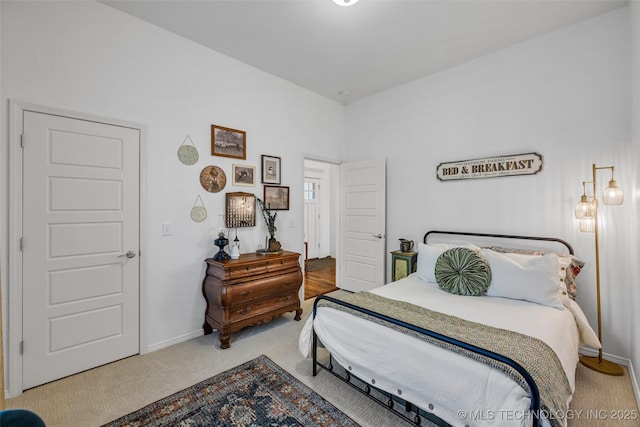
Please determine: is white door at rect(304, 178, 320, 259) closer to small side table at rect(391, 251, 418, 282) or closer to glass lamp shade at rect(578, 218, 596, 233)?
small side table at rect(391, 251, 418, 282)

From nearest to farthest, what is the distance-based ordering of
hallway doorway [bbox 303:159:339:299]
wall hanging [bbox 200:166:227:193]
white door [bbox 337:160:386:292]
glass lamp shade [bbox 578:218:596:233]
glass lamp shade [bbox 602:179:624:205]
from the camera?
glass lamp shade [bbox 602:179:624:205] → glass lamp shade [bbox 578:218:596:233] → wall hanging [bbox 200:166:227:193] → white door [bbox 337:160:386:292] → hallway doorway [bbox 303:159:339:299]

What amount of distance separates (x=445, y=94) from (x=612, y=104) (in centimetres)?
161

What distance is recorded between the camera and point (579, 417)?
75.9 inches

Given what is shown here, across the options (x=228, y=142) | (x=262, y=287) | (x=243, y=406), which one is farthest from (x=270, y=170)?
(x=243, y=406)

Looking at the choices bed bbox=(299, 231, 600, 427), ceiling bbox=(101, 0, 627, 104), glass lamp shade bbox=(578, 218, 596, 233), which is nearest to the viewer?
bed bbox=(299, 231, 600, 427)

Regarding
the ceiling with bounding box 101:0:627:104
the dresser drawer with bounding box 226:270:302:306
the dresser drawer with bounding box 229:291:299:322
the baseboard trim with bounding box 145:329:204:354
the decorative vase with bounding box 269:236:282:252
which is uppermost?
the ceiling with bounding box 101:0:627:104

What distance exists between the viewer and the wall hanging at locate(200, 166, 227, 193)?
320 centimetres

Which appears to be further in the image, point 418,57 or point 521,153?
point 418,57

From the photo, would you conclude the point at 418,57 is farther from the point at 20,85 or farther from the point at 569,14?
the point at 20,85

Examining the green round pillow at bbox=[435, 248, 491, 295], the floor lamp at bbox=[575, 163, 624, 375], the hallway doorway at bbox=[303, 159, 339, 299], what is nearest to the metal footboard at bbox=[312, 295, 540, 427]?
the green round pillow at bbox=[435, 248, 491, 295]

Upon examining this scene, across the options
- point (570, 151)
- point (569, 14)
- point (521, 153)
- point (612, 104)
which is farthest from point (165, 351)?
point (569, 14)

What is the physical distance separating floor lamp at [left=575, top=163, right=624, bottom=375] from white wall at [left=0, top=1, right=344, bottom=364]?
10.6 feet

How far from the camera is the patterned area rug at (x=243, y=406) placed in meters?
1.89

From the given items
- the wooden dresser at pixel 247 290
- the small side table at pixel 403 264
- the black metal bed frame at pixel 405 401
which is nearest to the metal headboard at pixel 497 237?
the black metal bed frame at pixel 405 401
